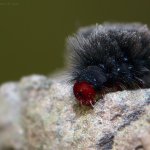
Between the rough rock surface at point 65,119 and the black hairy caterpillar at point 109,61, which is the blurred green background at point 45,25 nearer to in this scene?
the rough rock surface at point 65,119

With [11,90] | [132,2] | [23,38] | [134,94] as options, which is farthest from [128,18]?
[134,94]

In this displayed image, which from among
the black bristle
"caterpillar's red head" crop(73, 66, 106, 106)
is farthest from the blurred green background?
"caterpillar's red head" crop(73, 66, 106, 106)

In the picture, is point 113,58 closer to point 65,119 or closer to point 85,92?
point 85,92

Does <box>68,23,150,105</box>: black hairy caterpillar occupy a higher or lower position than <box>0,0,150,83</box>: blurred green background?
lower

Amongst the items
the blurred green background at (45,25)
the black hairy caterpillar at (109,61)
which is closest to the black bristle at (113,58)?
the black hairy caterpillar at (109,61)

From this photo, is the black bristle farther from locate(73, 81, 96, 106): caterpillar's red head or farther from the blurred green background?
the blurred green background

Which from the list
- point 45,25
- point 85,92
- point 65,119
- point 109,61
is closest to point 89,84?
point 85,92

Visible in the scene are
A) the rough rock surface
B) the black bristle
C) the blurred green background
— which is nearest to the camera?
the rough rock surface
